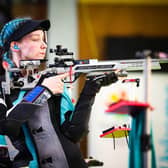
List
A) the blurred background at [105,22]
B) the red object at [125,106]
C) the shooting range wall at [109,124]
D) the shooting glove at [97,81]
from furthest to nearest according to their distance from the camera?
1. the blurred background at [105,22]
2. the shooting range wall at [109,124]
3. the shooting glove at [97,81]
4. the red object at [125,106]

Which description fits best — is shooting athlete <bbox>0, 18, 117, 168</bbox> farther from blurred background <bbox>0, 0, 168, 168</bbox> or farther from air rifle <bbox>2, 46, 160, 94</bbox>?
blurred background <bbox>0, 0, 168, 168</bbox>

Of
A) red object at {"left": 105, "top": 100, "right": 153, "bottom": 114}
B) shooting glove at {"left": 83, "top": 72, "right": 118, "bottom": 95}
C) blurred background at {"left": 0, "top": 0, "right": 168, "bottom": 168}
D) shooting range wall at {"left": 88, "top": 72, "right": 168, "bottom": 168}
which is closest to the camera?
red object at {"left": 105, "top": 100, "right": 153, "bottom": 114}

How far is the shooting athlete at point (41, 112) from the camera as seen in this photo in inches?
54.8

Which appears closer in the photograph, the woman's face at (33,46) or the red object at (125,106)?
the red object at (125,106)

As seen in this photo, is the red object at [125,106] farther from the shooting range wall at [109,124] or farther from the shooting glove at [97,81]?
the shooting glove at [97,81]

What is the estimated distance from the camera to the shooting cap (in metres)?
1.53

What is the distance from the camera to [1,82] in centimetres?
155

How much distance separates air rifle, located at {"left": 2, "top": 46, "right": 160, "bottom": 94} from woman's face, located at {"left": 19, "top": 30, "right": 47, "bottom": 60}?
0.10ft

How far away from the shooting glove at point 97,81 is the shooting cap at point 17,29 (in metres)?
0.25

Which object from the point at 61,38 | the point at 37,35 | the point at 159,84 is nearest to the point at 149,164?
the point at 37,35

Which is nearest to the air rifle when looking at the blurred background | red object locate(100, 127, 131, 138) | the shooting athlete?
the shooting athlete

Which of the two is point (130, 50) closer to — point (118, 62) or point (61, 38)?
point (61, 38)

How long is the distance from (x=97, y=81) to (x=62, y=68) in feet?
0.46

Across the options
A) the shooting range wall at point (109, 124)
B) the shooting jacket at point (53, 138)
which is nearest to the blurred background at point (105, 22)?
the shooting range wall at point (109, 124)
